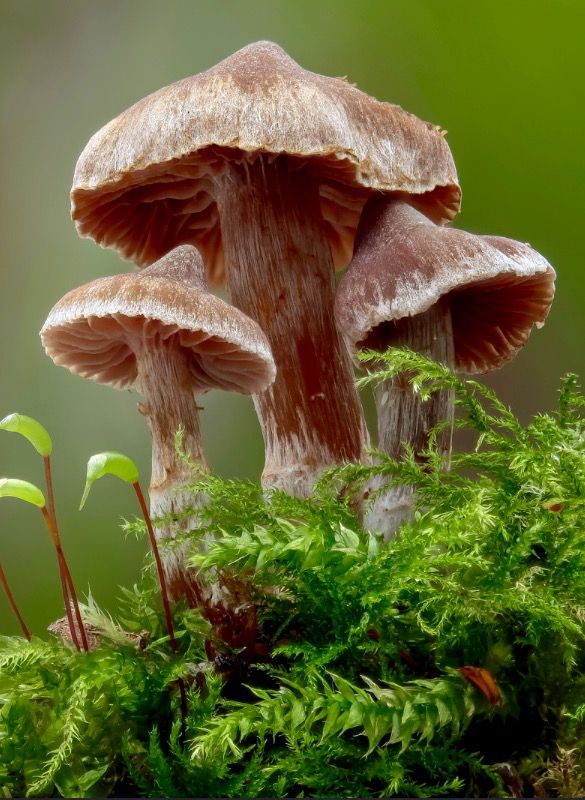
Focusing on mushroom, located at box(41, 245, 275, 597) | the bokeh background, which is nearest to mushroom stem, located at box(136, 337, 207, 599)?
mushroom, located at box(41, 245, 275, 597)

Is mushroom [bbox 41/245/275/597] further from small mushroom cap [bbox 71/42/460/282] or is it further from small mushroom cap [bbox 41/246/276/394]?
small mushroom cap [bbox 71/42/460/282]

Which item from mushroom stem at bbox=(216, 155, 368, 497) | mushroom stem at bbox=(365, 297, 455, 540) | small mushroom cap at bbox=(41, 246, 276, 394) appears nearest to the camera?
small mushroom cap at bbox=(41, 246, 276, 394)

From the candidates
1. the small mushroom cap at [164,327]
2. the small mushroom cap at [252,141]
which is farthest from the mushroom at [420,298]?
the small mushroom cap at [164,327]

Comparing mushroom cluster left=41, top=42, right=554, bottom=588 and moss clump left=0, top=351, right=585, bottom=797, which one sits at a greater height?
mushroom cluster left=41, top=42, right=554, bottom=588

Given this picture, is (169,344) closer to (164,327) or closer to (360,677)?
(164,327)

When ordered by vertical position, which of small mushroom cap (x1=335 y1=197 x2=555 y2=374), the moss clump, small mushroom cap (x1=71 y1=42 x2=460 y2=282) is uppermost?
small mushroom cap (x1=71 y1=42 x2=460 y2=282)

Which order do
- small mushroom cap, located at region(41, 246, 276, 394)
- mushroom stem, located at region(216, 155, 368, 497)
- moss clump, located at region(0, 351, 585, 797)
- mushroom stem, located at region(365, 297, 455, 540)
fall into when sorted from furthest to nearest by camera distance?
1. mushroom stem, located at region(216, 155, 368, 497)
2. mushroom stem, located at region(365, 297, 455, 540)
3. small mushroom cap, located at region(41, 246, 276, 394)
4. moss clump, located at region(0, 351, 585, 797)

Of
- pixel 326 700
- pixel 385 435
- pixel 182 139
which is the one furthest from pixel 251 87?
pixel 326 700

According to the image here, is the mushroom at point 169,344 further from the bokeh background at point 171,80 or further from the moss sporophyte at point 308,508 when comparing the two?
the bokeh background at point 171,80
